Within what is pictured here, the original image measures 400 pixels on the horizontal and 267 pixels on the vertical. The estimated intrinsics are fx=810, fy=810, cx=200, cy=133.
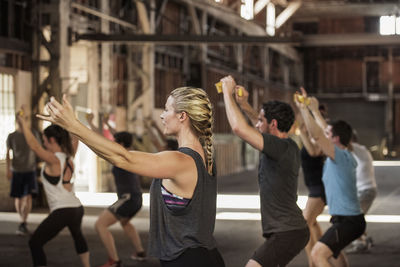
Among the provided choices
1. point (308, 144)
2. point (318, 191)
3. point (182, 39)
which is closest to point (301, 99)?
point (308, 144)

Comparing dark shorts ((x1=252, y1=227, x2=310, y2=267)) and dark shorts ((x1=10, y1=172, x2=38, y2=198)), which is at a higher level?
dark shorts ((x1=252, y1=227, x2=310, y2=267))

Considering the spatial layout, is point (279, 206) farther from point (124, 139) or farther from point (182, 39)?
point (182, 39)

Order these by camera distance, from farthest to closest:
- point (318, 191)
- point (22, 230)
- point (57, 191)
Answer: point (22, 230), point (318, 191), point (57, 191)

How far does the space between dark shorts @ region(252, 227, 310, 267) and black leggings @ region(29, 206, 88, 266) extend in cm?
224

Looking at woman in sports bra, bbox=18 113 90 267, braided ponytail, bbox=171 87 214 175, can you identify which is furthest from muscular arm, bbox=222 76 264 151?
woman in sports bra, bbox=18 113 90 267

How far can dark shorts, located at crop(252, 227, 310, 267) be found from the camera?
588 cm

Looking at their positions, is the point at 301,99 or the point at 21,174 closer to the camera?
the point at 301,99

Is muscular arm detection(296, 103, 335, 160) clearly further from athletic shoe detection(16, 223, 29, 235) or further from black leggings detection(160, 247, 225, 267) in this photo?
athletic shoe detection(16, 223, 29, 235)

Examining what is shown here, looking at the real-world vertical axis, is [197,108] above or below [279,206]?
above

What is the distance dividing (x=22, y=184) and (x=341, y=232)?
7156mm

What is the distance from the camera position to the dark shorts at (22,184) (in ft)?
42.1

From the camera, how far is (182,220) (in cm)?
409

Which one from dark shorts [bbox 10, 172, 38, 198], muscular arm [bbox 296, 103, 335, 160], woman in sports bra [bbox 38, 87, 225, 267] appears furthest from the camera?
dark shorts [bbox 10, 172, 38, 198]

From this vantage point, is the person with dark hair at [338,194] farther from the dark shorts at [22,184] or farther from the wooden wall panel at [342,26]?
the wooden wall panel at [342,26]
